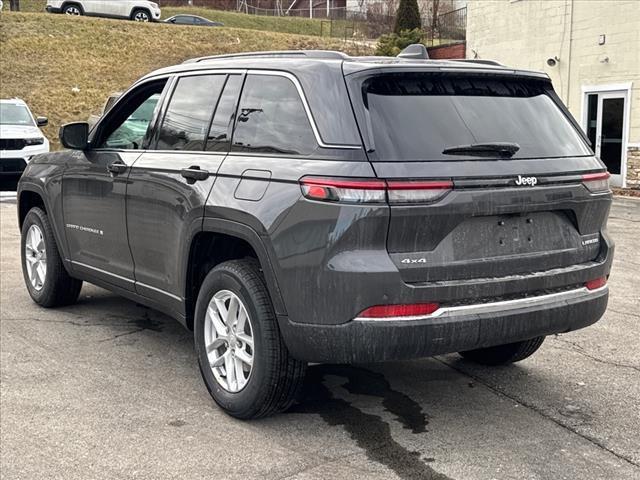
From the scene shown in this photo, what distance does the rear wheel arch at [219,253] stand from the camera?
3.79 metres

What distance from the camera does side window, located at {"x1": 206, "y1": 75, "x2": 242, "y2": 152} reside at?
435cm

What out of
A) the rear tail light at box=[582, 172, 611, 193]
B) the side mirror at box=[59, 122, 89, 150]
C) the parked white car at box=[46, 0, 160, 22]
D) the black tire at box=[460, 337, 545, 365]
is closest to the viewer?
the rear tail light at box=[582, 172, 611, 193]

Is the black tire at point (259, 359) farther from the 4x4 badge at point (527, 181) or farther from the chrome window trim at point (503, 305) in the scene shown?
the 4x4 badge at point (527, 181)

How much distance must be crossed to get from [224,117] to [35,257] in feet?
9.71

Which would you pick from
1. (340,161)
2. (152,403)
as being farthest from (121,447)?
(340,161)

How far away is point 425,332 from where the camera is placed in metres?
3.53

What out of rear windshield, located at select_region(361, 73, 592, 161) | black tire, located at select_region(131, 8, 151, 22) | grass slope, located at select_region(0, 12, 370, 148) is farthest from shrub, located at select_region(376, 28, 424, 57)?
rear windshield, located at select_region(361, 73, 592, 161)

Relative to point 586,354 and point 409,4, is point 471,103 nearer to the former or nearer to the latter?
point 586,354

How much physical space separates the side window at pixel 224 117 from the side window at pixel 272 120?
7 centimetres

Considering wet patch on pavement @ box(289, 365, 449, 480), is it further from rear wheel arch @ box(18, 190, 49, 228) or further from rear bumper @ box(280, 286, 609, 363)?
rear wheel arch @ box(18, 190, 49, 228)

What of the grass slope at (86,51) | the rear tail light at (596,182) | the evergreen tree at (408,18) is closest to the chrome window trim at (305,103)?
the rear tail light at (596,182)

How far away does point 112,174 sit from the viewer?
17.0ft

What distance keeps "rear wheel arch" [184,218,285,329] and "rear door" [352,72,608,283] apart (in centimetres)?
66

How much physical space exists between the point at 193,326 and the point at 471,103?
6.68ft
